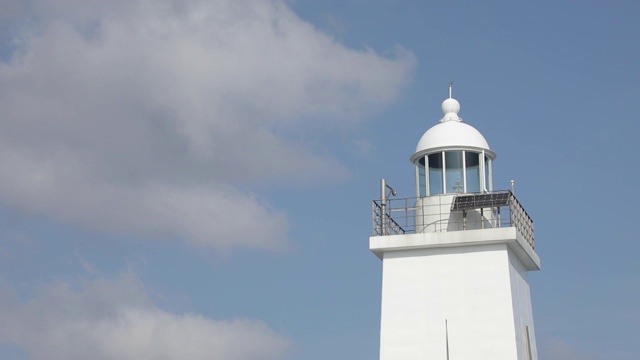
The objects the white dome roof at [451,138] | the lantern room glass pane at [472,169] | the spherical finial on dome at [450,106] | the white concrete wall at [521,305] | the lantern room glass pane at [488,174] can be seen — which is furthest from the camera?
the spherical finial on dome at [450,106]

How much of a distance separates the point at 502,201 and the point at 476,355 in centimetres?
345

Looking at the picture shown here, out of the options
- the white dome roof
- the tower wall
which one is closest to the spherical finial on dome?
the white dome roof

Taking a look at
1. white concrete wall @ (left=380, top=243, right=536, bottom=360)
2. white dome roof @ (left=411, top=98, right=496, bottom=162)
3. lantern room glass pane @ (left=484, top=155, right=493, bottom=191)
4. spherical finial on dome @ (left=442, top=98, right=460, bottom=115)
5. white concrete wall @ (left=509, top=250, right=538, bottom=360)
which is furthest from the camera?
spherical finial on dome @ (left=442, top=98, right=460, bottom=115)

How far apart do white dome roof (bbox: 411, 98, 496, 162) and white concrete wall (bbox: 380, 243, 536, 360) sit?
2.46 metres

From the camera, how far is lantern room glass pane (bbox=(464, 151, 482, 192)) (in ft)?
90.9

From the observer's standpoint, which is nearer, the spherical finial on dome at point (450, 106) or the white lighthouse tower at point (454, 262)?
the white lighthouse tower at point (454, 262)

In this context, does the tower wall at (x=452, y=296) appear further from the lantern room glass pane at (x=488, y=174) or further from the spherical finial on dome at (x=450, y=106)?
the spherical finial on dome at (x=450, y=106)

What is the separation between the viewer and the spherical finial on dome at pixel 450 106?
2853 centimetres

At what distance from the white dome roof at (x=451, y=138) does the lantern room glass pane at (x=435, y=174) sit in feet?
0.78

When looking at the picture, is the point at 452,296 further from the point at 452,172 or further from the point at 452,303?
the point at 452,172

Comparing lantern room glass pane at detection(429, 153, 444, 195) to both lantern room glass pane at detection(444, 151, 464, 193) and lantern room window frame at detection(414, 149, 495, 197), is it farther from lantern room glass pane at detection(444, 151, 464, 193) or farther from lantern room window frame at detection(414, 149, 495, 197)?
lantern room glass pane at detection(444, 151, 464, 193)

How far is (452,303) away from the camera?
26297mm

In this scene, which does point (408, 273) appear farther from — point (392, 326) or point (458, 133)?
point (458, 133)

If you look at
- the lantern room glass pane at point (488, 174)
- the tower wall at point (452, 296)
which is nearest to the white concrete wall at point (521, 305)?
the tower wall at point (452, 296)
